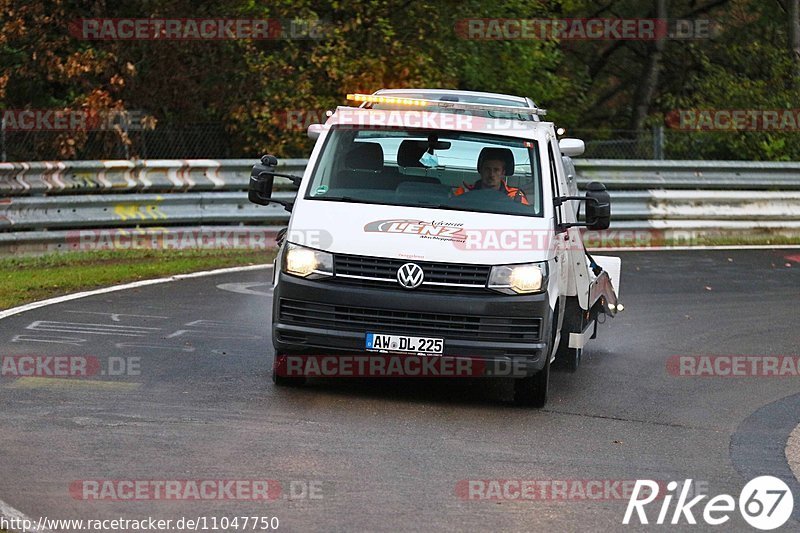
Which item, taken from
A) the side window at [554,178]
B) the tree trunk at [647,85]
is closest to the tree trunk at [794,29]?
the tree trunk at [647,85]

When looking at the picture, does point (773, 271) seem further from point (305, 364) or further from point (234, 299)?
point (305, 364)

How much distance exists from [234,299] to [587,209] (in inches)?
202

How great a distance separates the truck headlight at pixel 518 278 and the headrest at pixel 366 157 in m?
1.37

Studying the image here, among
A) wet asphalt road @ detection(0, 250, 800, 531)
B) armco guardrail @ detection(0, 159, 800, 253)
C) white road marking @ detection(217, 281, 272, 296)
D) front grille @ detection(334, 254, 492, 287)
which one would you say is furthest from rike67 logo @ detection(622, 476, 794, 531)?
armco guardrail @ detection(0, 159, 800, 253)

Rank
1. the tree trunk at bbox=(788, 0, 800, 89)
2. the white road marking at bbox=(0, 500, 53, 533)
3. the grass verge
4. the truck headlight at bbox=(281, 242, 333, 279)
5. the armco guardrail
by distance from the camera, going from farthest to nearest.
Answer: the tree trunk at bbox=(788, 0, 800, 89) → the armco guardrail → the grass verge → the truck headlight at bbox=(281, 242, 333, 279) → the white road marking at bbox=(0, 500, 53, 533)

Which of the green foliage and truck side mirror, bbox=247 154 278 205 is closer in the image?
truck side mirror, bbox=247 154 278 205

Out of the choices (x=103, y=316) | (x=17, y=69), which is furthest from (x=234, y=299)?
(x=17, y=69)

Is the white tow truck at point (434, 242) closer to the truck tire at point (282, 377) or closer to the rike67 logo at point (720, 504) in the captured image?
the truck tire at point (282, 377)

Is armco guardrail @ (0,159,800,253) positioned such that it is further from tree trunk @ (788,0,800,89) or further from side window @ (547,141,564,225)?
side window @ (547,141,564,225)

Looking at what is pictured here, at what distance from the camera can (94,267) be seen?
1650 centimetres

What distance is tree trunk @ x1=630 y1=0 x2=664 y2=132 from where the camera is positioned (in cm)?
3155

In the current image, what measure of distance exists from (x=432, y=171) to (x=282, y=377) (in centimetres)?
177

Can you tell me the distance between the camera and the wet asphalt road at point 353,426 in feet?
22.9

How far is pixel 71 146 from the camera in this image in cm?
2048
